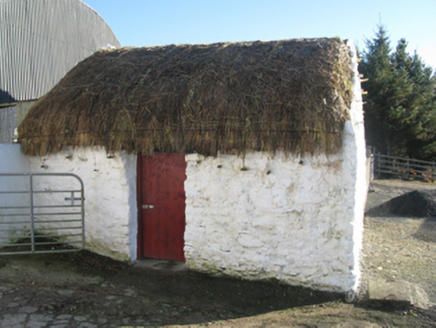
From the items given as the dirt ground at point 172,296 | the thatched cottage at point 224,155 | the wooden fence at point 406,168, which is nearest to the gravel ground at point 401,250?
the dirt ground at point 172,296

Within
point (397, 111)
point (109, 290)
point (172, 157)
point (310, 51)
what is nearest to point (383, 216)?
point (310, 51)

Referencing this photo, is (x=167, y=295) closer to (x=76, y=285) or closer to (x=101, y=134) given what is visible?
(x=76, y=285)

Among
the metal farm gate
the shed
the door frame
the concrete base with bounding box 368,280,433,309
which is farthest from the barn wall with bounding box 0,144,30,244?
the concrete base with bounding box 368,280,433,309

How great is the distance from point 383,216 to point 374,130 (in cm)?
1186

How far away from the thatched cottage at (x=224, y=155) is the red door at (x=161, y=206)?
18 mm

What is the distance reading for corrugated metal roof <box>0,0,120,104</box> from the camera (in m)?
8.86

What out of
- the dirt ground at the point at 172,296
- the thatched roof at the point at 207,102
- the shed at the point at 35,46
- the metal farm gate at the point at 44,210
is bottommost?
the dirt ground at the point at 172,296

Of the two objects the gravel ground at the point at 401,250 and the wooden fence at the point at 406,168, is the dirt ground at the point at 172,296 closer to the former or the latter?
the gravel ground at the point at 401,250

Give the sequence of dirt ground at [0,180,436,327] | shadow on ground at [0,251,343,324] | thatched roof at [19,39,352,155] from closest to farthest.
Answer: dirt ground at [0,180,436,327], shadow on ground at [0,251,343,324], thatched roof at [19,39,352,155]

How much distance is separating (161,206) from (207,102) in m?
1.91

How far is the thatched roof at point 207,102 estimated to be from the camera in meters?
4.71

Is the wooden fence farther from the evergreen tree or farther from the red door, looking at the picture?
the red door

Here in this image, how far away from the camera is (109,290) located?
4789mm

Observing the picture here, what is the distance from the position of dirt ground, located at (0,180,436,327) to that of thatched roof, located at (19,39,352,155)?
6.32 feet
